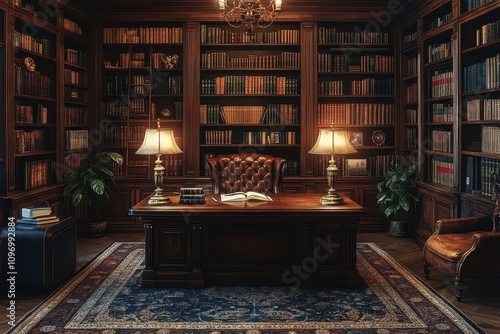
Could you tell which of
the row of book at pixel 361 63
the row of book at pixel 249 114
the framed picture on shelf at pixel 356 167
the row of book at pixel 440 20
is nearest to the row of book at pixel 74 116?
the row of book at pixel 249 114

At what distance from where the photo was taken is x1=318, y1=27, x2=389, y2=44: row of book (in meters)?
7.20

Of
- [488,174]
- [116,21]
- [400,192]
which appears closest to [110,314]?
[488,174]

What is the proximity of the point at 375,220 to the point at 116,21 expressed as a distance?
428 cm

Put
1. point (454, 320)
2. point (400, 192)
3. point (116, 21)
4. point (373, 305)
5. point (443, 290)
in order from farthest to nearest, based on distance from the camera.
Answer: point (116, 21), point (400, 192), point (443, 290), point (373, 305), point (454, 320)

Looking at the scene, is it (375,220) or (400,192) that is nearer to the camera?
(400,192)

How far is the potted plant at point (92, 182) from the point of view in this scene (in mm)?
6424

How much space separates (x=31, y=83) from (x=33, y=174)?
0.96m

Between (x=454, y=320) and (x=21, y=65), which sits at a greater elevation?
(x=21, y=65)

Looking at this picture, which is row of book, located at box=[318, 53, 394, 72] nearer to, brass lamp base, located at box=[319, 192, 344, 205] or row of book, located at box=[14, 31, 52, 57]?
brass lamp base, located at box=[319, 192, 344, 205]

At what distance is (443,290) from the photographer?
4.52 m

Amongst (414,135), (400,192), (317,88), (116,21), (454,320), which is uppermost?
(116,21)

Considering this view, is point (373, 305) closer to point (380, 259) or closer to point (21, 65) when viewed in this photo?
point (380, 259)

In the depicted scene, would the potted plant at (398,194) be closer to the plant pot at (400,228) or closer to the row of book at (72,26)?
the plant pot at (400,228)

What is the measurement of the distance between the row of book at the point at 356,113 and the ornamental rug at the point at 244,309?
2732 millimetres
